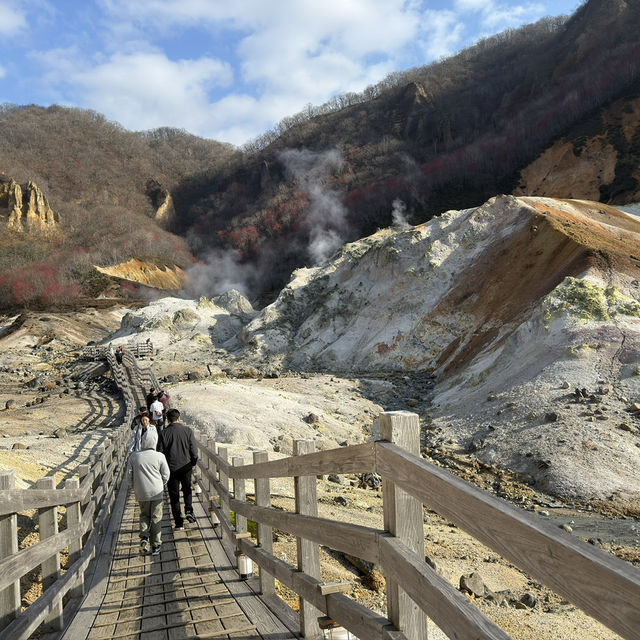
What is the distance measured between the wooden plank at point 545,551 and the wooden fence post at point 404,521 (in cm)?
21

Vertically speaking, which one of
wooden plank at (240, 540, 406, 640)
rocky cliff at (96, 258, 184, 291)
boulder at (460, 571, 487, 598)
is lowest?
boulder at (460, 571, 487, 598)

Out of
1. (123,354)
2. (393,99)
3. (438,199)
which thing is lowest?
(123,354)

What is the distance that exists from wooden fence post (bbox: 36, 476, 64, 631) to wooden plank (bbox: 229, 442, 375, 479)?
5.49ft

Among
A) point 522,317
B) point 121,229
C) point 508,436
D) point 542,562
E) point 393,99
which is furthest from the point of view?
point 393,99

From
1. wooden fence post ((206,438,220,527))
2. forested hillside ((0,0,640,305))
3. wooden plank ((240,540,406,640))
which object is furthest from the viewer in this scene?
forested hillside ((0,0,640,305))

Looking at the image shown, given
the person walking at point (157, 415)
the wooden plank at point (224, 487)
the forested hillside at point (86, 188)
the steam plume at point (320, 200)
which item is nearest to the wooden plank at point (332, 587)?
the wooden plank at point (224, 487)

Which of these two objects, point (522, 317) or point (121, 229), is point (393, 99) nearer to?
point (121, 229)

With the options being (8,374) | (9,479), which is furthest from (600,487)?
(8,374)

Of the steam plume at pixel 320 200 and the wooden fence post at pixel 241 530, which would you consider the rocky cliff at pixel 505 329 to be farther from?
the steam plume at pixel 320 200

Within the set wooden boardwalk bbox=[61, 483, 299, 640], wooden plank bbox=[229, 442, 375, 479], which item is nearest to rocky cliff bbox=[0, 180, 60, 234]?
wooden boardwalk bbox=[61, 483, 299, 640]

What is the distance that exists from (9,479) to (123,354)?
2939 cm

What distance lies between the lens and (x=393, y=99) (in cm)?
11094

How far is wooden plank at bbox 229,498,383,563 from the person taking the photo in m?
2.47

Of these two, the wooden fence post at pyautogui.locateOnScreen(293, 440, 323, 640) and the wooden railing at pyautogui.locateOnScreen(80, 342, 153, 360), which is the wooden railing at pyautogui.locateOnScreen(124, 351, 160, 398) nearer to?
the wooden railing at pyautogui.locateOnScreen(80, 342, 153, 360)
